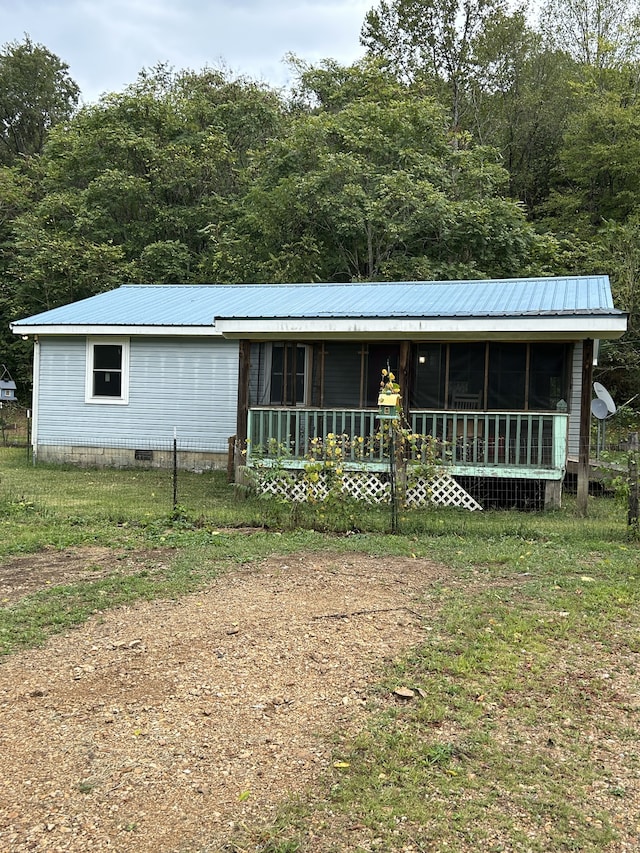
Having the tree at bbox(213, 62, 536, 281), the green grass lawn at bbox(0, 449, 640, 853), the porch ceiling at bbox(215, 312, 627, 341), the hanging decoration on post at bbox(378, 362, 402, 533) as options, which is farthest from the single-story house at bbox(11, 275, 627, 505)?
the tree at bbox(213, 62, 536, 281)

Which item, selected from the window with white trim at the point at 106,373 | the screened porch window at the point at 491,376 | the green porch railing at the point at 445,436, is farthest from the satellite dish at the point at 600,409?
the window with white trim at the point at 106,373

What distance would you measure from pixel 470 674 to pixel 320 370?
28.7 feet

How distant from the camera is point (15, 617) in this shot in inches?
190

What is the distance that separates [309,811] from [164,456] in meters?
11.8

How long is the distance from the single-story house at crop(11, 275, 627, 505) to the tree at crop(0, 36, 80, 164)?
22606 millimetres

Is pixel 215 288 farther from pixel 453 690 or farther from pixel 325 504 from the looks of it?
pixel 453 690

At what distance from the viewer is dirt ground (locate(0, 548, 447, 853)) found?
262 cm

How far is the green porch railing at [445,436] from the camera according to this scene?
31.9 ft

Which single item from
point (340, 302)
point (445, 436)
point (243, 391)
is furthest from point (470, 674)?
point (340, 302)

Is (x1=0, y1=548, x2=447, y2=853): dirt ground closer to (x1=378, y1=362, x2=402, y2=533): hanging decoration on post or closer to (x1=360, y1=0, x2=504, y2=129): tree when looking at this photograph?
(x1=378, y1=362, x2=402, y2=533): hanging decoration on post

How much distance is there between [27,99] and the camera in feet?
115

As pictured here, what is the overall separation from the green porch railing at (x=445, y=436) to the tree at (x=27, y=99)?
96.3 feet

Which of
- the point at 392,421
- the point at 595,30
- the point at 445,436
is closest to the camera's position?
the point at 392,421

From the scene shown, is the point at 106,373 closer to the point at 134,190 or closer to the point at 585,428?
the point at 585,428
